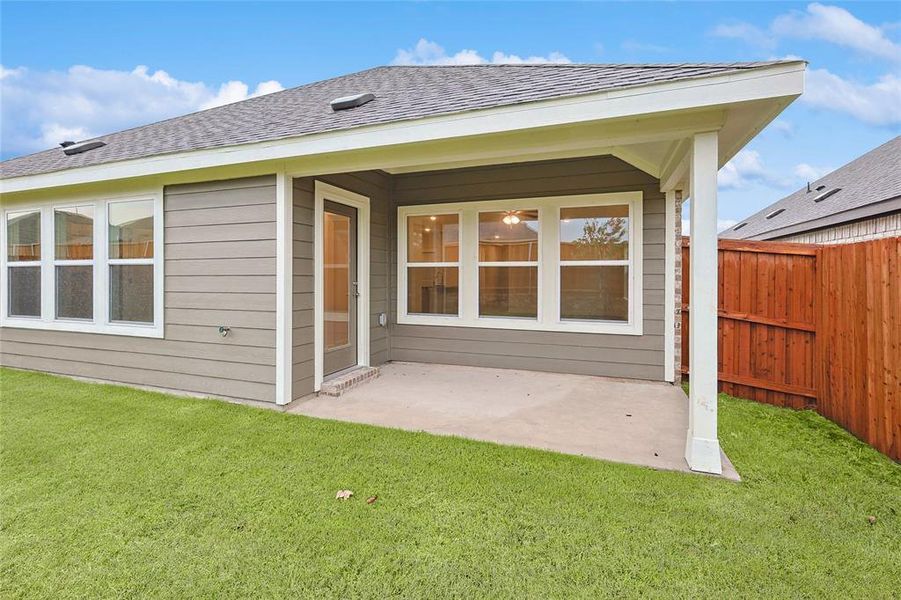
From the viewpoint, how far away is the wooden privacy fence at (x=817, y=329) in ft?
10.2

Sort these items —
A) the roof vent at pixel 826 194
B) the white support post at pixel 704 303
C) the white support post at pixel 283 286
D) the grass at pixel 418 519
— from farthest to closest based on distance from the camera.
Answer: the roof vent at pixel 826 194, the white support post at pixel 283 286, the white support post at pixel 704 303, the grass at pixel 418 519

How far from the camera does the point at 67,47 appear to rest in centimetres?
1196

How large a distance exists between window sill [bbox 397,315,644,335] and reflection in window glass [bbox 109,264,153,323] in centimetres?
299

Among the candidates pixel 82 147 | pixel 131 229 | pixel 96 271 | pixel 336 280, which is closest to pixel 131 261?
pixel 131 229

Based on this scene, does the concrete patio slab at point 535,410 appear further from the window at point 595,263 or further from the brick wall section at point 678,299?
the window at point 595,263

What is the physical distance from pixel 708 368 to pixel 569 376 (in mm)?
2541

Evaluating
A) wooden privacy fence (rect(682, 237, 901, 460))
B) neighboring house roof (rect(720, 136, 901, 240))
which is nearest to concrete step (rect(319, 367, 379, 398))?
wooden privacy fence (rect(682, 237, 901, 460))

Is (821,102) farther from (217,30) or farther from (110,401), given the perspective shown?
(110,401)

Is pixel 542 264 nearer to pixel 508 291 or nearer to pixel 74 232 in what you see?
pixel 508 291

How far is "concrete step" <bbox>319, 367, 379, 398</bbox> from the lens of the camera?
4.53m

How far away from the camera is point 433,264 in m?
6.01

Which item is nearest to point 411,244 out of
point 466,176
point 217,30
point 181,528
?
point 466,176

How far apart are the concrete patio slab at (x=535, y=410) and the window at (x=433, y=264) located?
3.38 feet

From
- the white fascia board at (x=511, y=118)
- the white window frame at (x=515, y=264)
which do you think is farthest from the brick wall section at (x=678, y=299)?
the white fascia board at (x=511, y=118)
